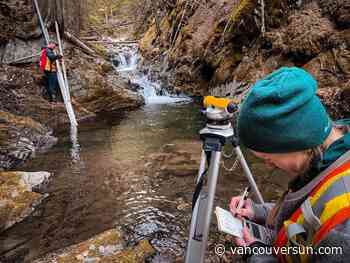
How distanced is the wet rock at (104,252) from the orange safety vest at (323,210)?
2.36m

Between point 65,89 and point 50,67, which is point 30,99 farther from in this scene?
point 50,67

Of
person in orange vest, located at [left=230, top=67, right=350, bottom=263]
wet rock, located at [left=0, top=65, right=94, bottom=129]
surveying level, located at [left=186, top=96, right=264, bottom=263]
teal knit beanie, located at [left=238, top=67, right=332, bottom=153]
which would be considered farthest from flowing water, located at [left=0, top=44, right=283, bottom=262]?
teal knit beanie, located at [left=238, top=67, right=332, bottom=153]

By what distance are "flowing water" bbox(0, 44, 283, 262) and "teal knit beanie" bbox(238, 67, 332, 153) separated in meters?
2.59

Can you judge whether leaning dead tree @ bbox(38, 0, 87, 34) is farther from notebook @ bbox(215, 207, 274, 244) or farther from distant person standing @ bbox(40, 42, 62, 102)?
notebook @ bbox(215, 207, 274, 244)

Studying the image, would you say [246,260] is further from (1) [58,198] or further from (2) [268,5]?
(2) [268,5]

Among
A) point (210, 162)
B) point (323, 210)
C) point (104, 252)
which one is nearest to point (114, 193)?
point (104, 252)

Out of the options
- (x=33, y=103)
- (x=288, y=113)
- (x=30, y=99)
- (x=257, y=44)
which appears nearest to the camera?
(x=288, y=113)

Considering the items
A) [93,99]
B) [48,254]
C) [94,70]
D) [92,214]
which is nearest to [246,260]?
[48,254]

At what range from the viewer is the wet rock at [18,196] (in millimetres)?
4501

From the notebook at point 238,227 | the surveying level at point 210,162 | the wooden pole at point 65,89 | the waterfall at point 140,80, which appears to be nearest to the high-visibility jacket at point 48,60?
the wooden pole at point 65,89

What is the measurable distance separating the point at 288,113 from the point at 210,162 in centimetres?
114

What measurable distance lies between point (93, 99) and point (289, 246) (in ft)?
38.1

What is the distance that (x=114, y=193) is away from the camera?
17.6 ft

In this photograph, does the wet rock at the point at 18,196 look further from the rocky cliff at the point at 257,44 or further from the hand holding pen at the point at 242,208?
the rocky cliff at the point at 257,44
